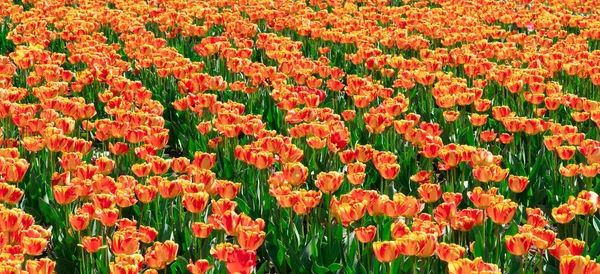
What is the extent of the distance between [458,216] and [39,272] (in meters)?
1.61

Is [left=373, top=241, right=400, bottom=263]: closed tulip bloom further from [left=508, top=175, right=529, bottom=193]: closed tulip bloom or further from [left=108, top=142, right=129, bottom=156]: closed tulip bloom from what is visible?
[left=108, top=142, right=129, bottom=156]: closed tulip bloom

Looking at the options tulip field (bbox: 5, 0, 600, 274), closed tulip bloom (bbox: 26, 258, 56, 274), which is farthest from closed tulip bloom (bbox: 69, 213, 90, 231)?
closed tulip bloom (bbox: 26, 258, 56, 274)

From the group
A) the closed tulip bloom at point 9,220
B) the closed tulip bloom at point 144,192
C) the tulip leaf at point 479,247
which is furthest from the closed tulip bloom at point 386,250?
the closed tulip bloom at point 9,220

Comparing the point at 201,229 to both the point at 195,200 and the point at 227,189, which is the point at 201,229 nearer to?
the point at 195,200

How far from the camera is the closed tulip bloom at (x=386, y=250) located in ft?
9.93

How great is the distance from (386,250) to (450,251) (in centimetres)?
22

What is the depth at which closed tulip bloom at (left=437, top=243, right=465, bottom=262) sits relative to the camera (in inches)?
119

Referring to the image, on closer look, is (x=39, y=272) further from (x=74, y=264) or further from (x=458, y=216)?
(x=458, y=216)

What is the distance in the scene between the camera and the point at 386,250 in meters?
3.04

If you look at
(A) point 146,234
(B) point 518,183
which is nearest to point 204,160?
(A) point 146,234

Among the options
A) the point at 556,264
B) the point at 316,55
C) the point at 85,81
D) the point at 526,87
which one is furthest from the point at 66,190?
the point at 316,55

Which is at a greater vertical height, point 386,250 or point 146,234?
point 386,250

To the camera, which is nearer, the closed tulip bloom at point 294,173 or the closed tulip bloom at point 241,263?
the closed tulip bloom at point 241,263

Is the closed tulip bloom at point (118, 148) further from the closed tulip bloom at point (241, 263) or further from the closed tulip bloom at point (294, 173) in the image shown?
the closed tulip bloom at point (241, 263)
